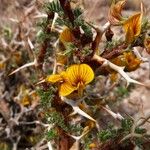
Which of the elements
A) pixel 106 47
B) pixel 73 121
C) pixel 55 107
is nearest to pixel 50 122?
pixel 55 107

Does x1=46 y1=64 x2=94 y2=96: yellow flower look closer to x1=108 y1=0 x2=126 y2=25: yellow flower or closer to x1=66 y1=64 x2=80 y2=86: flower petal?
x1=66 y1=64 x2=80 y2=86: flower petal

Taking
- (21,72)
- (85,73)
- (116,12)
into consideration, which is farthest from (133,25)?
(21,72)

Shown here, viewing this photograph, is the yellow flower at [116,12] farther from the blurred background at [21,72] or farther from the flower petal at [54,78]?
the blurred background at [21,72]

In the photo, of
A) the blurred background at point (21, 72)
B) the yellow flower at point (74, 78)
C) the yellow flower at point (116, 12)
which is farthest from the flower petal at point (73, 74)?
the blurred background at point (21, 72)

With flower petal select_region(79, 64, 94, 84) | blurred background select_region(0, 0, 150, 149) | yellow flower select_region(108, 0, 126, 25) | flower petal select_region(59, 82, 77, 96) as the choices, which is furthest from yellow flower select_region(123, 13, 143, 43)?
blurred background select_region(0, 0, 150, 149)

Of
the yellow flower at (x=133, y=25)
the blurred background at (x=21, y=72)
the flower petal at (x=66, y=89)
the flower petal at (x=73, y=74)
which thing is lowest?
the blurred background at (x=21, y=72)

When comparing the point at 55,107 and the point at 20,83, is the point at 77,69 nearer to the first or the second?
the point at 55,107

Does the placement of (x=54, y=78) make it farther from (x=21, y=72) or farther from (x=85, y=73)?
(x=21, y=72)
